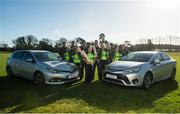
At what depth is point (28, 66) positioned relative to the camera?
9344 mm

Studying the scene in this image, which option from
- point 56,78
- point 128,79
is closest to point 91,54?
point 56,78

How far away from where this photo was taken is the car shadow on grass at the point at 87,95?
633 centimetres

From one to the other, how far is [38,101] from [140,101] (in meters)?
3.26

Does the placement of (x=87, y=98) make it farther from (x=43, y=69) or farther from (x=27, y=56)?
(x=27, y=56)

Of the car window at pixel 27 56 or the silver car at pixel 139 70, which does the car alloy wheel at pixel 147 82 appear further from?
the car window at pixel 27 56

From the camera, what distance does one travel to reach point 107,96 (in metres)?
7.35

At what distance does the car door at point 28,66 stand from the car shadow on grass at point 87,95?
462 mm

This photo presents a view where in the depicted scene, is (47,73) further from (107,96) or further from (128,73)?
(128,73)

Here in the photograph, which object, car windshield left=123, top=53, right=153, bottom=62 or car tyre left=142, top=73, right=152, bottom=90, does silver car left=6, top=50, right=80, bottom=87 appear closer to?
car windshield left=123, top=53, right=153, bottom=62

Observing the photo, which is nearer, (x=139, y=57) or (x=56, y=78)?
(x=56, y=78)

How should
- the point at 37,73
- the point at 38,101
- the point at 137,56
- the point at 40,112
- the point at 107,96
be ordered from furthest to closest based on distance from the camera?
1. the point at 137,56
2. the point at 37,73
3. the point at 107,96
4. the point at 38,101
5. the point at 40,112

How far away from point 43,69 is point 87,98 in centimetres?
243

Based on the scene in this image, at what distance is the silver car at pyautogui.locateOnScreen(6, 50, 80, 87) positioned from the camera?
844 centimetres

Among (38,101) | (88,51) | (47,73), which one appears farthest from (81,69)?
(38,101)
